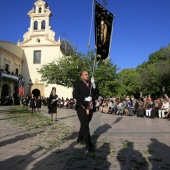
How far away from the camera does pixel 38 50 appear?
44.3 m

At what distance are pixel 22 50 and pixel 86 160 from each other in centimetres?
4208

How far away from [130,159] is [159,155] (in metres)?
0.78

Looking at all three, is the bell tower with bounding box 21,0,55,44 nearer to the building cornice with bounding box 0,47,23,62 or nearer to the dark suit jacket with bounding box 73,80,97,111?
the building cornice with bounding box 0,47,23,62

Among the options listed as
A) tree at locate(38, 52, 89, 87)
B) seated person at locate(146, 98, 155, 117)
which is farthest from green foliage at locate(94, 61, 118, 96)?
seated person at locate(146, 98, 155, 117)

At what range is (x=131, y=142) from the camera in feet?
22.9

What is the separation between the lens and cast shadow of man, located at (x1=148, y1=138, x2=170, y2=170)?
15.3 feet

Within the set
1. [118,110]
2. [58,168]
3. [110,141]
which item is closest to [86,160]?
[58,168]

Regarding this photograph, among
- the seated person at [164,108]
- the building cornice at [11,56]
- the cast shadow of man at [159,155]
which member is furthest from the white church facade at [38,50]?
the cast shadow of man at [159,155]

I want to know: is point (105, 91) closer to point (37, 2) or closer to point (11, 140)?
point (37, 2)

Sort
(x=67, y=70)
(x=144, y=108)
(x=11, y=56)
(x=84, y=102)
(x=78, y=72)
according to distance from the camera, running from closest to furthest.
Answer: (x=84, y=102), (x=144, y=108), (x=67, y=70), (x=78, y=72), (x=11, y=56)

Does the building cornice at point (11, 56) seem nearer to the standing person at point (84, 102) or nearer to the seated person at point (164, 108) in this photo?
the seated person at point (164, 108)

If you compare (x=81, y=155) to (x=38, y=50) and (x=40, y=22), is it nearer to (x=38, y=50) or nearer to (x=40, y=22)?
(x=38, y=50)

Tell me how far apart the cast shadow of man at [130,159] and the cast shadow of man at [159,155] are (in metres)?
0.19

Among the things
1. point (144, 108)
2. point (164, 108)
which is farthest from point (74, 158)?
point (144, 108)
